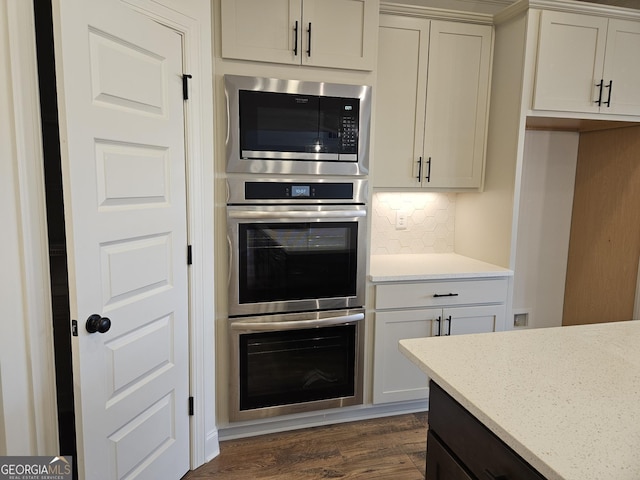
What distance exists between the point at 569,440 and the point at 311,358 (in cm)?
175

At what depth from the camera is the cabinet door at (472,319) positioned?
105 inches

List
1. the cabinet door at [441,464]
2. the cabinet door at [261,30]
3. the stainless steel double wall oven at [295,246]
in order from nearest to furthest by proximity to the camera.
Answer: the cabinet door at [441,464] → the cabinet door at [261,30] → the stainless steel double wall oven at [295,246]

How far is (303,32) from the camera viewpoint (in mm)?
2254

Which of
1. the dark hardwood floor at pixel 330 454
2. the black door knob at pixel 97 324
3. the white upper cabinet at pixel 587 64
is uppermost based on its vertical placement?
the white upper cabinet at pixel 587 64

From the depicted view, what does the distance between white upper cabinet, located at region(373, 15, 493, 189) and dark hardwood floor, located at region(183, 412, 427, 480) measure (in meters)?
1.53

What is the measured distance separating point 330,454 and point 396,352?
0.69 m

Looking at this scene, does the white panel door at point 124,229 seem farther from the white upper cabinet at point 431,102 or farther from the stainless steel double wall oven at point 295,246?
the white upper cabinet at point 431,102

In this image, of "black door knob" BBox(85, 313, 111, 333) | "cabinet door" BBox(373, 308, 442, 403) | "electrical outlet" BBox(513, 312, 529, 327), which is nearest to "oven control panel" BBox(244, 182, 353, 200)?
"cabinet door" BBox(373, 308, 442, 403)

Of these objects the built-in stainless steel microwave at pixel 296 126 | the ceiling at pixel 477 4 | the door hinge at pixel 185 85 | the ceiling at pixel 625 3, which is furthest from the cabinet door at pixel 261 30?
the ceiling at pixel 625 3

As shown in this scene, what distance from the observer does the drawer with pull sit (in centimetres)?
254

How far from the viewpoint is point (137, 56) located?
1.62m

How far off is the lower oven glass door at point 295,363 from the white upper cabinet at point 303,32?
1.41 meters

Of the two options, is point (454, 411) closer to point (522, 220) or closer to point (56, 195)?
point (56, 195)

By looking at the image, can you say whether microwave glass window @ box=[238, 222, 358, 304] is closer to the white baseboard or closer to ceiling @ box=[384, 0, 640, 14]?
the white baseboard
